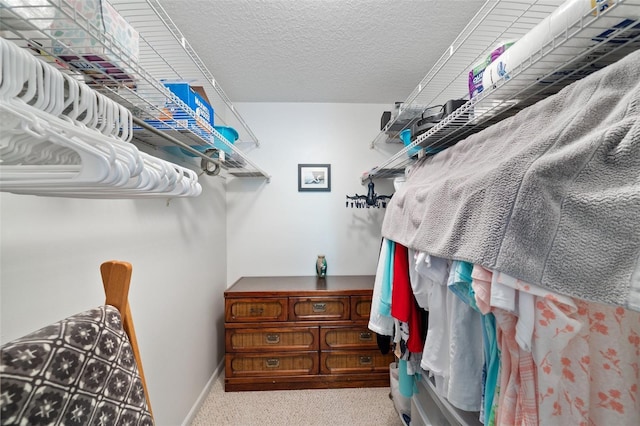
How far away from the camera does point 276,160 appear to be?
7.33 feet

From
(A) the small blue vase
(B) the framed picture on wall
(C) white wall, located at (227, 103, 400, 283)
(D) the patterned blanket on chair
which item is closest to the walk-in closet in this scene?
(D) the patterned blanket on chair

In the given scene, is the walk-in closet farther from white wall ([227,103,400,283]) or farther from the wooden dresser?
white wall ([227,103,400,283])

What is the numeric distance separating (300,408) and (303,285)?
0.77 metres

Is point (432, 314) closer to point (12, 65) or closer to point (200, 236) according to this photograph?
point (12, 65)

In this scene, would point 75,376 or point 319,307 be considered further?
point 319,307

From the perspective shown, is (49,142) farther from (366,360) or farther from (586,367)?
(366,360)

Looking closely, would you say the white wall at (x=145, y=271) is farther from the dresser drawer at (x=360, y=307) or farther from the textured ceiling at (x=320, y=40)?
the dresser drawer at (x=360, y=307)

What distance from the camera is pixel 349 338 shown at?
1.84 meters

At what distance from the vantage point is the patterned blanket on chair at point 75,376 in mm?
383

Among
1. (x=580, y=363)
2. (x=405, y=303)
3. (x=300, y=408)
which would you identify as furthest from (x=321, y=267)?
(x=580, y=363)

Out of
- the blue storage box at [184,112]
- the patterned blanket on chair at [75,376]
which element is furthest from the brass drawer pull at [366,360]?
the blue storage box at [184,112]

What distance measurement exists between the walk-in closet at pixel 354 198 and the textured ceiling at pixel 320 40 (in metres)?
0.01

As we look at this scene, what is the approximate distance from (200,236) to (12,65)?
1389 mm

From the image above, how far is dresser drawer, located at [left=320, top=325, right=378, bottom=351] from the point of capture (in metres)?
1.82
